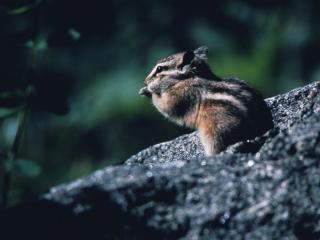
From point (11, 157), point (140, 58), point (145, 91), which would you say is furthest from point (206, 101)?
point (140, 58)

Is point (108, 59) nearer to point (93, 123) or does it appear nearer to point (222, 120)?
point (93, 123)

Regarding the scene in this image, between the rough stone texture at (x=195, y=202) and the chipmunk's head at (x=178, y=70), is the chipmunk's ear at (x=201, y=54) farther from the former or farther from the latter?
the rough stone texture at (x=195, y=202)

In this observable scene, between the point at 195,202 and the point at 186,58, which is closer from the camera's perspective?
the point at 195,202

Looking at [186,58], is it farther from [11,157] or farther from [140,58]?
[140,58]

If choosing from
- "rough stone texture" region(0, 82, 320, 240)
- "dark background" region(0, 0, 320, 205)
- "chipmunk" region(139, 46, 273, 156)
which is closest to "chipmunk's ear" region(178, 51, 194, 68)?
"chipmunk" region(139, 46, 273, 156)

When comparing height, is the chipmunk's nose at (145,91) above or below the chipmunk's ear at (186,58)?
above

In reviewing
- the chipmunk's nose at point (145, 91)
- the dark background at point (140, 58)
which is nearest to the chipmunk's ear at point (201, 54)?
the chipmunk's nose at point (145, 91)

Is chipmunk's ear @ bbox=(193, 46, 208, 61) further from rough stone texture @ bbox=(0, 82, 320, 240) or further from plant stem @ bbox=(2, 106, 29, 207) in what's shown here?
plant stem @ bbox=(2, 106, 29, 207)
